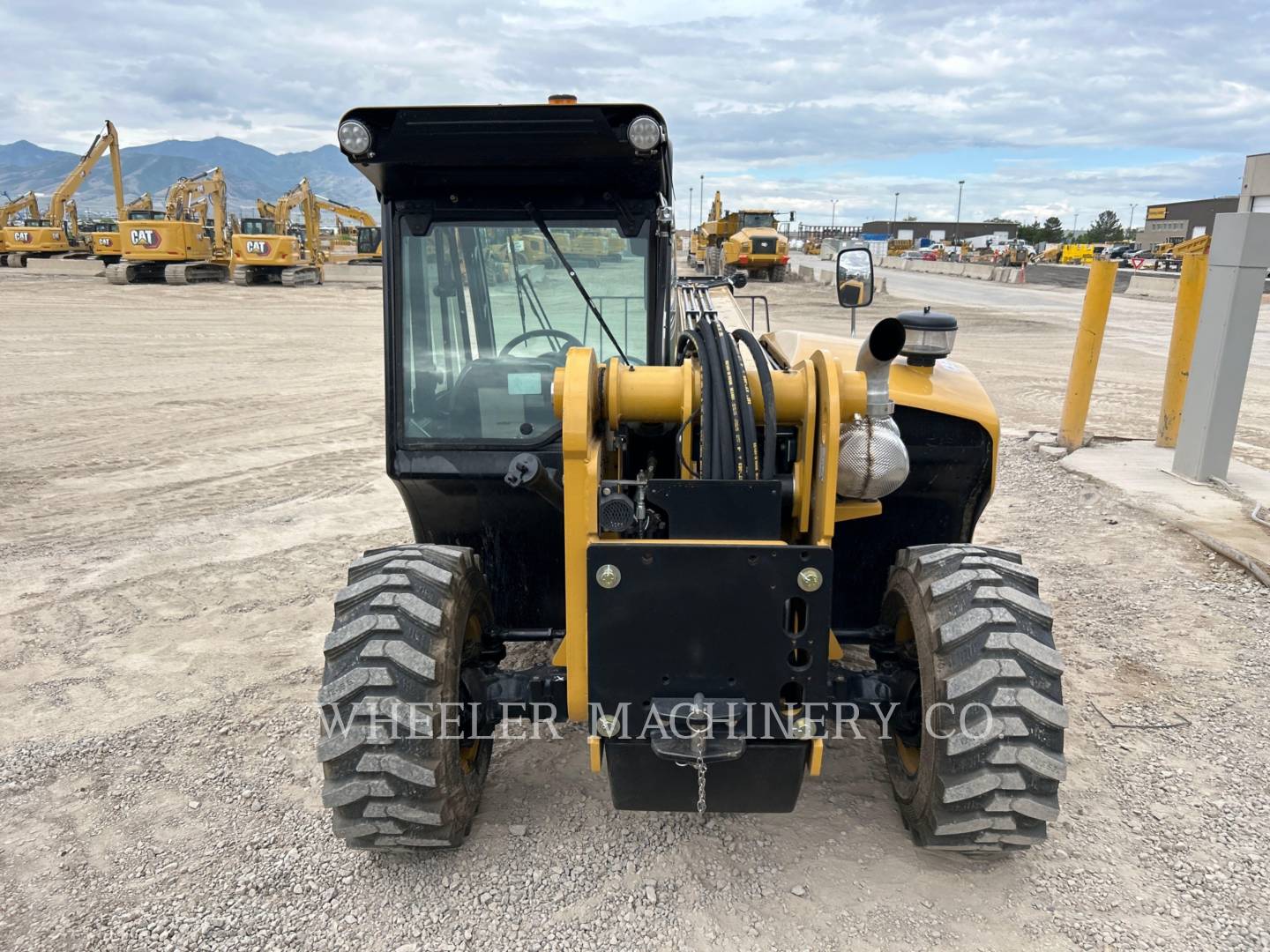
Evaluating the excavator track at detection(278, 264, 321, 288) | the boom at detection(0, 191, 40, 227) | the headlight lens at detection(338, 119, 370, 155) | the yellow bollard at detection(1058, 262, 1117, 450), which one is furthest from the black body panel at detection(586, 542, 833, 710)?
the boom at detection(0, 191, 40, 227)

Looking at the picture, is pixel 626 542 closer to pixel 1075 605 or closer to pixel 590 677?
pixel 590 677

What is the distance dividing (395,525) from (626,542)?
4.50m

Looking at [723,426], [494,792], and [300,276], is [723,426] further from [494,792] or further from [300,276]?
[300,276]

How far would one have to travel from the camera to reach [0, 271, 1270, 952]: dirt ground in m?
2.83

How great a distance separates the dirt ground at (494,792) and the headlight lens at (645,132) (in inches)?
92.4

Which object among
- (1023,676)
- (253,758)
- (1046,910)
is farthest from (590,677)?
(253,758)

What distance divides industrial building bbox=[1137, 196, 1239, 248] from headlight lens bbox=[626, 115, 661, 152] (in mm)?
71255

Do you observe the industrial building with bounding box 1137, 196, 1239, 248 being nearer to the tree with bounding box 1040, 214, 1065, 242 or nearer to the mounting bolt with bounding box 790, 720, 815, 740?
the tree with bounding box 1040, 214, 1065, 242

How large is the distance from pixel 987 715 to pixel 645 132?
2.08 m

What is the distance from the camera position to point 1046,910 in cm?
286

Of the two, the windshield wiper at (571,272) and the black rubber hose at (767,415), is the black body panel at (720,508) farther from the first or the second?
the windshield wiper at (571,272)

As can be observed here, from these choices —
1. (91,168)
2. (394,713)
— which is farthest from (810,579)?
(91,168)

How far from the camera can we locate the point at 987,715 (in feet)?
8.72

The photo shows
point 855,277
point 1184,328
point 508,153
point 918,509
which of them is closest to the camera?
point 508,153
